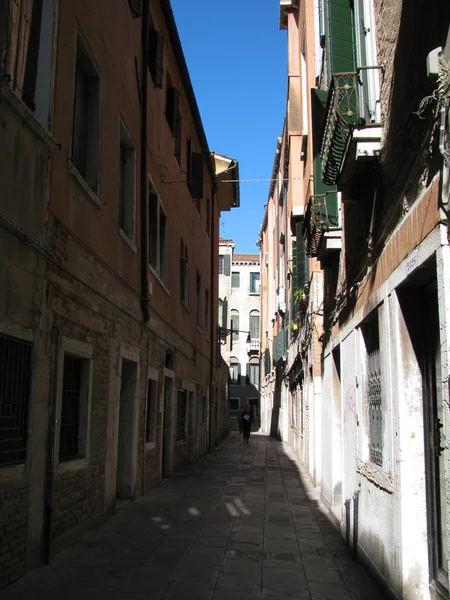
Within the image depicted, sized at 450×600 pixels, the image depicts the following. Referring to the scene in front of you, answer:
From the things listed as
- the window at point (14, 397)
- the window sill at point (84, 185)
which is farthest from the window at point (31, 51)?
the window at point (14, 397)

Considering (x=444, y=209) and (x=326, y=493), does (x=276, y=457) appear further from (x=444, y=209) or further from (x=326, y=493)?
(x=444, y=209)

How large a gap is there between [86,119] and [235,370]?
127ft

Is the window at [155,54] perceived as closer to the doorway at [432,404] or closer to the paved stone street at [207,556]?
the paved stone street at [207,556]

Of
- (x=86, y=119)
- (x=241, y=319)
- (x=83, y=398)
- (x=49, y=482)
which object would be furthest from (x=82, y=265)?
(x=241, y=319)

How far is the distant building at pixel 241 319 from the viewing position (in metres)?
44.5

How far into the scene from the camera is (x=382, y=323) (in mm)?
5242

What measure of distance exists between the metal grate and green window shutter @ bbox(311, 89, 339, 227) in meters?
3.98

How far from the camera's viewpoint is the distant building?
4447cm

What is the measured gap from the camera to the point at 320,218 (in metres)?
9.02

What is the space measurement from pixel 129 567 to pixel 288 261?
1446cm

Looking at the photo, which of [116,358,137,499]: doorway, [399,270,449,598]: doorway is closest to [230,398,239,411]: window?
[116,358,137,499]: doorway

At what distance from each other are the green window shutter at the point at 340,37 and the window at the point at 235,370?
1543 inches

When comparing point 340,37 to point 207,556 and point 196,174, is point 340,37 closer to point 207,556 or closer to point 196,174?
point 207,556

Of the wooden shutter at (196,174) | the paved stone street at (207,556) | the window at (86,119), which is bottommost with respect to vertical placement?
the paved stone street at (207,556)
